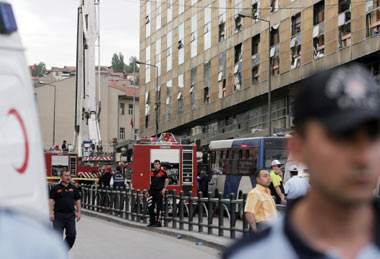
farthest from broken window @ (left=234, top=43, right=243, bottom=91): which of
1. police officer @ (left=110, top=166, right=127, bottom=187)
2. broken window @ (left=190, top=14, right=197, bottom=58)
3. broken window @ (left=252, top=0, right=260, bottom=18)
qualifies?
police officer @ (left=110, top=166, right=127, bottom=187)

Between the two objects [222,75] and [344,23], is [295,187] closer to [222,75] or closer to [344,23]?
[344,23]

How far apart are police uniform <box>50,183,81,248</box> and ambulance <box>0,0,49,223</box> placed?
874 centimetres

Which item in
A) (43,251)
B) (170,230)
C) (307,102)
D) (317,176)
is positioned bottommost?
(170,230)

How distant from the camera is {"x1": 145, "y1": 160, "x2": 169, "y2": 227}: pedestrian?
Result: 21.8 m

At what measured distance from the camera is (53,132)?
9369 centimetres

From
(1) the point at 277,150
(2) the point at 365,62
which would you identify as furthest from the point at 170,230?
(2) the point at 365,62

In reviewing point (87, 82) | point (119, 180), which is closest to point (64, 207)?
point (119, 180)

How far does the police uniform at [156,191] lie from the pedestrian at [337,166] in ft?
65.7

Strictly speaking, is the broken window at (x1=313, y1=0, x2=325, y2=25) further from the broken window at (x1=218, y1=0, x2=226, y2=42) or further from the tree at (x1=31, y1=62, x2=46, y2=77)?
the tree at (x1=31, y1=62, x2=46, y2=77)

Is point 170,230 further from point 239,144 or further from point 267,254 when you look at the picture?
point 267,254

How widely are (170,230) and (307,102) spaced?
780 inches

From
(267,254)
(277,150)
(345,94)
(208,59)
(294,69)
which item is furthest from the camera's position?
(208,59)

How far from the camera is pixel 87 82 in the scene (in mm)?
49531

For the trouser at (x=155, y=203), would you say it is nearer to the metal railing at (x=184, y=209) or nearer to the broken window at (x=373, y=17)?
the metal railing at (x=184, y=209)
